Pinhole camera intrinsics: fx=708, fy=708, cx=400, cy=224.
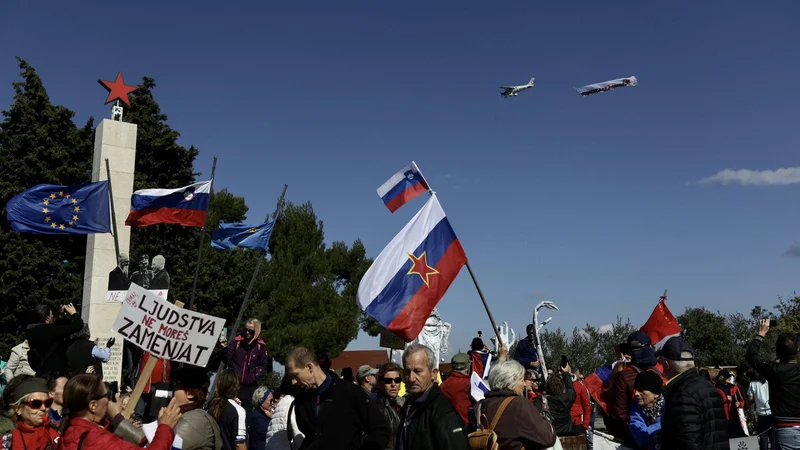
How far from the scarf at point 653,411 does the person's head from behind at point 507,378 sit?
1.54m

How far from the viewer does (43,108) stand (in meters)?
30.9

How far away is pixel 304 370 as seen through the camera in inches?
209

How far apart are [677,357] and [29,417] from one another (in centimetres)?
486

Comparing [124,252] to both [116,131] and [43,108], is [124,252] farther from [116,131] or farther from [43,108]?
[43,108]

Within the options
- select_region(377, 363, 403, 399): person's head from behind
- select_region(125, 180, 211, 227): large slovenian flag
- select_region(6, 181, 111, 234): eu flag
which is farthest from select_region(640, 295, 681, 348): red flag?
select_region(6, 181, 111, 234): eu flag

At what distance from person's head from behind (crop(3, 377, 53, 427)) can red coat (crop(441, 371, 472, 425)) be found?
11.6ft

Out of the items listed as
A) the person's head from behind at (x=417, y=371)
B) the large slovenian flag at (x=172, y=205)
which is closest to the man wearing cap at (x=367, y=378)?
the person's head from behind at (x=417, y=371)

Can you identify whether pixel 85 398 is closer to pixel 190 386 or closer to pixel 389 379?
pixel 190 386

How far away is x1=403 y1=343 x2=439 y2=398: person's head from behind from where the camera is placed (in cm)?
487

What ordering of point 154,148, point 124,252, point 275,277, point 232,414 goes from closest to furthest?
1. point 232,414
2. point 124,252
3. point 154,148
4. point 275,277

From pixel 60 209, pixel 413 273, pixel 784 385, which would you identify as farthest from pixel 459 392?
pixel 60 209

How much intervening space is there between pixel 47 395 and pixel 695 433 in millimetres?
4677

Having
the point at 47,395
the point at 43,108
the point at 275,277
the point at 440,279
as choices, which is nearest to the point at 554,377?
the point at 440,279

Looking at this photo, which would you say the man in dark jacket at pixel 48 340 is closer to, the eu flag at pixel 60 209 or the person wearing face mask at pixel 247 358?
the person wearing face mask at pixel 247 358
